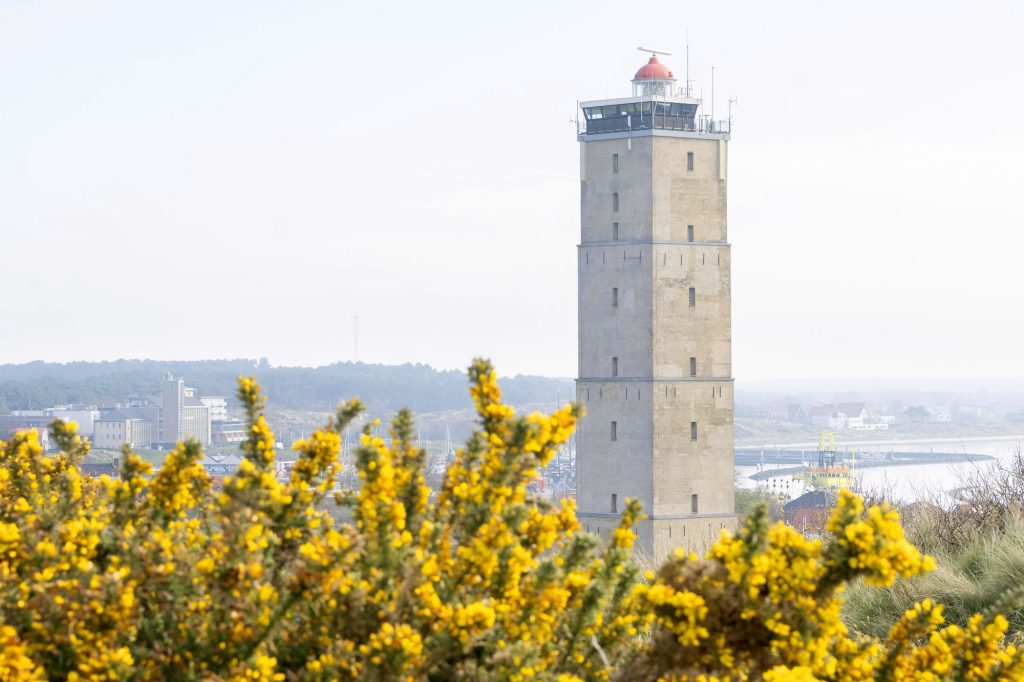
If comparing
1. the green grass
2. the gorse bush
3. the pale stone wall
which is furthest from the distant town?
the gorse bush

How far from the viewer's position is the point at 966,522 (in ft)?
35.3

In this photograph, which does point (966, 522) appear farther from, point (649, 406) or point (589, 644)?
point (649, 406)

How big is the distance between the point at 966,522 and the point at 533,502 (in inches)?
307

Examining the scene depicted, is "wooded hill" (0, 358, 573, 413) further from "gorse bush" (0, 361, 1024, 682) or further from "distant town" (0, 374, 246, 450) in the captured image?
"gorse bush" (0, 361, 1024, 682)

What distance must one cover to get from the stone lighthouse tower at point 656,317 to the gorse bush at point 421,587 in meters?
45.4

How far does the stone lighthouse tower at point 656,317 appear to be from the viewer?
162 feet

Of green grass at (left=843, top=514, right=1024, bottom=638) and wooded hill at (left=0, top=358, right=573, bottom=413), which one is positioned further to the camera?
wooded hill at (left=0, top=358, right=573, bottom=413)

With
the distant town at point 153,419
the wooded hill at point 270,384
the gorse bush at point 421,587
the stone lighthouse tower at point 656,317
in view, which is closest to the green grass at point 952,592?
the gorse bush at point 421,587

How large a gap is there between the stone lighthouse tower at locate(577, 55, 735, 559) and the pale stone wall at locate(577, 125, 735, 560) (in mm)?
33

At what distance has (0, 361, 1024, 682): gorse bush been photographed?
316 centimetres

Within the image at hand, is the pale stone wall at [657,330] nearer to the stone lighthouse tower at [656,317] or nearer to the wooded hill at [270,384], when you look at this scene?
the stone lighthouse tower at [656,317]

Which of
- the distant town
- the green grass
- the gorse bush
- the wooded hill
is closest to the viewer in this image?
the gorse bush

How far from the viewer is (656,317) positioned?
163 feet

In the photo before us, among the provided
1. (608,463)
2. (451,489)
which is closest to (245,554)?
(451,489)
